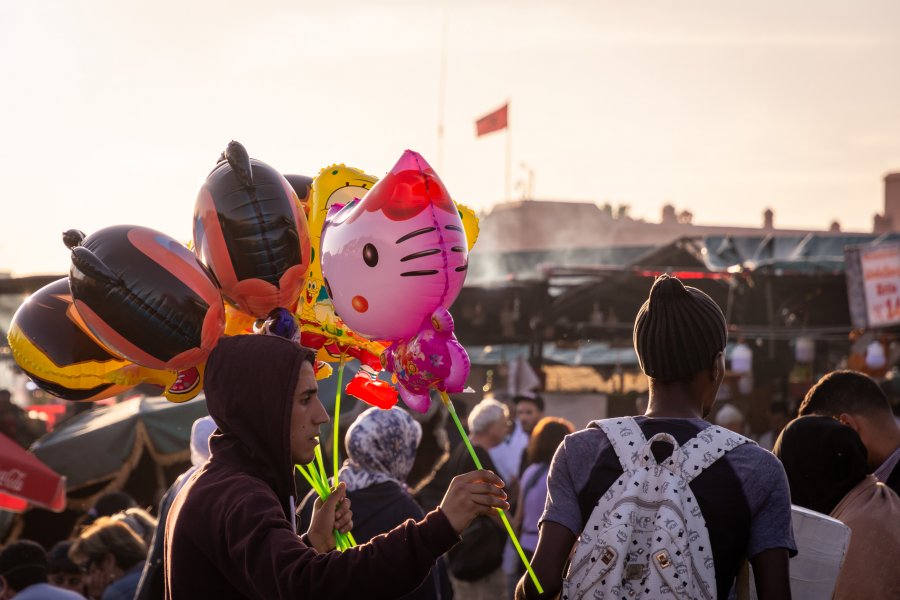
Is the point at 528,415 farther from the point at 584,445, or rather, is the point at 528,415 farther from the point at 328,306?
the point at 584,445

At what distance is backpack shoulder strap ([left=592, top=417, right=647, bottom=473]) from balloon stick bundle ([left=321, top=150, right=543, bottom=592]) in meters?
0.46

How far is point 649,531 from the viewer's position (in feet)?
8.66

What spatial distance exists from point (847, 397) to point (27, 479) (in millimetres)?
5984

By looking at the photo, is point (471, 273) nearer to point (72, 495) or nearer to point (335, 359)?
point (72, 495)

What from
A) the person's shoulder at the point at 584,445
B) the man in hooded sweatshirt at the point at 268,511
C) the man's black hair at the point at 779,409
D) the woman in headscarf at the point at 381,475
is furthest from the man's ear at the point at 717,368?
the man's black hair at the point at 779,409

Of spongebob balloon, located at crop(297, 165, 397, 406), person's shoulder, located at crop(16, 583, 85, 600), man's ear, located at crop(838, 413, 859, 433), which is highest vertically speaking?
spongebob balloon, located at crop(297, 165, 397, 406)

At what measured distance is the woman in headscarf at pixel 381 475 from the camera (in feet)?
15.4

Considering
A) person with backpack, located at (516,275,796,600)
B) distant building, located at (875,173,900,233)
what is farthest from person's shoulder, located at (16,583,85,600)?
distant building, located at (875,173,900,233)

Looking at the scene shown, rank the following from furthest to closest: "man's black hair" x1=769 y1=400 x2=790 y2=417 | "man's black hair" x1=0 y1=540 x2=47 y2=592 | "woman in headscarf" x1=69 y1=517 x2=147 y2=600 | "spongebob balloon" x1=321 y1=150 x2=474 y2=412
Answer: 1. "man's black hair" x1=769 y1=400 x2=790 y2=417
2. "woman in headscarf" x1=69 y1=517 x2=147 y2=600
3. "man's black hair" x1=0 y1=540 x2=47 y2=592
4. "spongebob balloon" x1=321 y1=150 x2=474 y2=412

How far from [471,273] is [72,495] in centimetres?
1288

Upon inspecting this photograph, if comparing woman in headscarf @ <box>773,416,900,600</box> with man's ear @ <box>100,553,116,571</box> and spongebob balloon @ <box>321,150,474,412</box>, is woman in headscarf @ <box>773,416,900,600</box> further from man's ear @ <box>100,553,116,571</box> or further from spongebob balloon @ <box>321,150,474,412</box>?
man's ear @ <box>100,553,116,571</box>

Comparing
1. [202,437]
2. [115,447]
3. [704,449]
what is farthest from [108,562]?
[115,447]

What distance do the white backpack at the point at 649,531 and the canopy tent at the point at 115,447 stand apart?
7.90 m

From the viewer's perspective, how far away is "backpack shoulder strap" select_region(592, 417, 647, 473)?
8.85 ft
